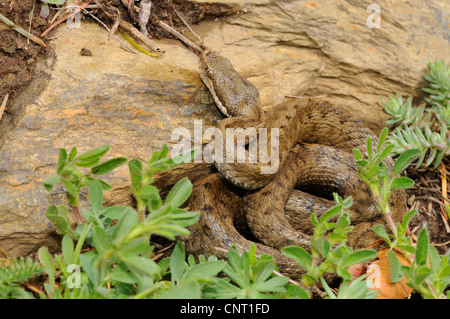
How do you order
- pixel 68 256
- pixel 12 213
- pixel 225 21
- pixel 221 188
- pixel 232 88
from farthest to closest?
pixel 225 21
pixel 232 88
pixel 221 188
pixel 12 213
pixel 68 256

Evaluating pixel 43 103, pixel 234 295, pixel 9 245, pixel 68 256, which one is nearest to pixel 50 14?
pixel 43 103

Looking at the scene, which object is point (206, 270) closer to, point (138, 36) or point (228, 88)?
point (228, 88)

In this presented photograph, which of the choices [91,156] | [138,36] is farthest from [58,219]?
[138,36]

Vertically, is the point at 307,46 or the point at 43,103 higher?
the point at 307,46

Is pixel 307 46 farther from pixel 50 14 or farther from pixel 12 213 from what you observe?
pixel 12 213

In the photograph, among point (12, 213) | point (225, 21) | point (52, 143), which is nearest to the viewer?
point (12, 213)

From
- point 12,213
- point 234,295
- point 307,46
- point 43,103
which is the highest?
point 307,46

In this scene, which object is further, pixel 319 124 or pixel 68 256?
pixel 319 124
